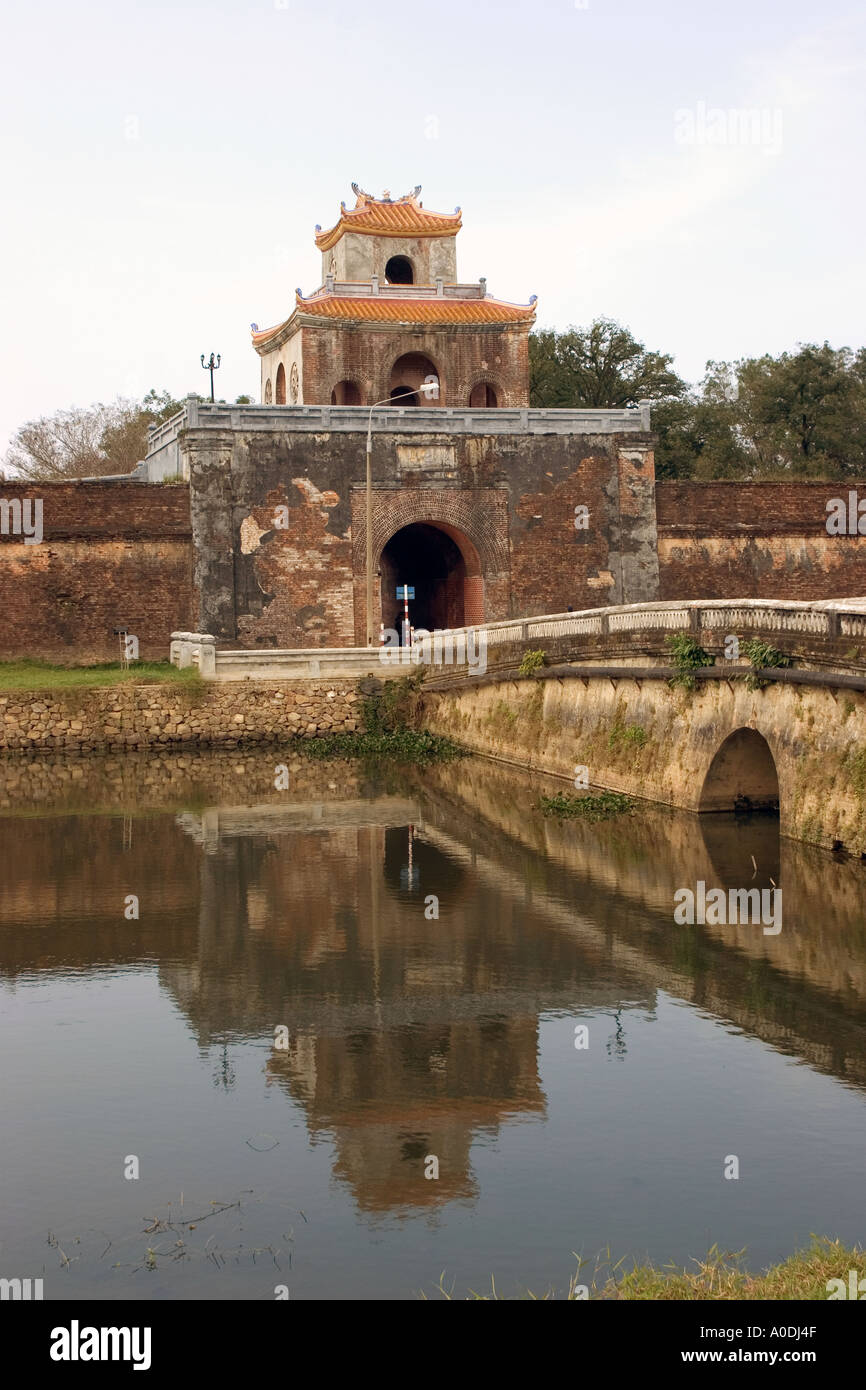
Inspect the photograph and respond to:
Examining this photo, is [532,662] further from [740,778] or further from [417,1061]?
[417,1061]

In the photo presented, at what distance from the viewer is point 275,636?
128 feet

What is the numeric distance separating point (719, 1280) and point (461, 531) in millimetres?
34005

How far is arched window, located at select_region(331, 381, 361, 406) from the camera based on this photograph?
1686 inches

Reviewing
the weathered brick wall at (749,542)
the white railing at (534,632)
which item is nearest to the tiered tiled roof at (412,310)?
the weathered brick wall at (749,542)

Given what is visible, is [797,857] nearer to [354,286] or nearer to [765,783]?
[765,783]

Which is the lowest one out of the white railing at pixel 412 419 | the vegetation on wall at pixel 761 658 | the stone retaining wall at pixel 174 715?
the stone retaining wall at pixel 174 715

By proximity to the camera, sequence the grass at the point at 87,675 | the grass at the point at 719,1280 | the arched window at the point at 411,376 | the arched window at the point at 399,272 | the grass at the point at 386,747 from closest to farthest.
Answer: the grass at the point at 719,1280
the grass at the point at 386,747
the grass at the point at 87,675
the arched window at the point at 411,376
the arched window at the point at 399,272

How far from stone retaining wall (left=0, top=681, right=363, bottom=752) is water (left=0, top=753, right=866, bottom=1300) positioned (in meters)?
11.2

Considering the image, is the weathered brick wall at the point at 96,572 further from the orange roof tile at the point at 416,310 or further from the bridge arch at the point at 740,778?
the bridge arch at the point at 740,778

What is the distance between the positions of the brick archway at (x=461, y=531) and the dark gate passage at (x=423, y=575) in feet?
6.03

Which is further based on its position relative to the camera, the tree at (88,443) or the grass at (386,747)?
the tree at (88,443)

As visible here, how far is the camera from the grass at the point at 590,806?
2225cm

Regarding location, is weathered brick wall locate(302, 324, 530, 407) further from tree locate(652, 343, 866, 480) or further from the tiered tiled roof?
tree locate(652, 343, 866, 480)
